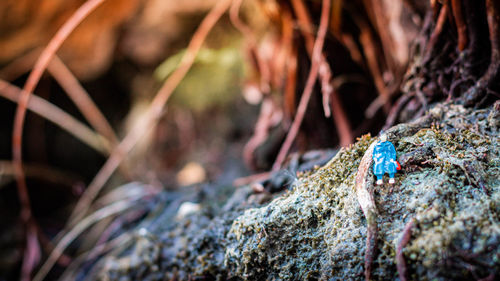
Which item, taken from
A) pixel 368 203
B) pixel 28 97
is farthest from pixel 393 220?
pixel 28 97

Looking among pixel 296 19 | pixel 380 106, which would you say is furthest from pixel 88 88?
pixel 380 106

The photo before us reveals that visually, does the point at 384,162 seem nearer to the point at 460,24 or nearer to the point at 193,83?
the point at 460,24

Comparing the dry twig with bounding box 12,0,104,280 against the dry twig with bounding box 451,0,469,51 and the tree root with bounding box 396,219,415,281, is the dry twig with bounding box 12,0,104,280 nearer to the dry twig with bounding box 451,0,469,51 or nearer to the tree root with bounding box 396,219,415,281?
the dry twig with bounding box 451,0,469,51

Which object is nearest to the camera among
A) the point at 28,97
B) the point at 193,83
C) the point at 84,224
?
the point at 28,97

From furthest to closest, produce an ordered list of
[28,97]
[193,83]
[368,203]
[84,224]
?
[193,83] → [84,224] → [28,97] → [368,203]

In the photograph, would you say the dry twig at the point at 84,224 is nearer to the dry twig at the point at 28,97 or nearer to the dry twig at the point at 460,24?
the dry twig at the point at 28,97

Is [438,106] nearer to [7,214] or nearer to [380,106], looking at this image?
[380,106]
